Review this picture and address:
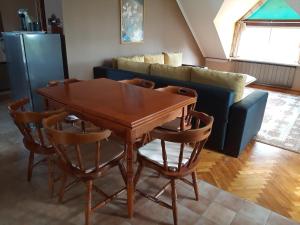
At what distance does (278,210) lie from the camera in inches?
75.4

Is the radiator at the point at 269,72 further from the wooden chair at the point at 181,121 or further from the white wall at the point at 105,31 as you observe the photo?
the wooden chair at the point at 181,121

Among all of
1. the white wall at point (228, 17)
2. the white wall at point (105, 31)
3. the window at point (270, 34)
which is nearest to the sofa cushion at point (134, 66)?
the white wall at point (105, 31)

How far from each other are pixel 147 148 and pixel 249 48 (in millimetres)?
5677

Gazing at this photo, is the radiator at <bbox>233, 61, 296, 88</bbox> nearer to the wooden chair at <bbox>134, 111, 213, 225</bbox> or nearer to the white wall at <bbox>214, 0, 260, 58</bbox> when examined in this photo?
the white wall at <bbox>214, 0, 260, 58</bbox>

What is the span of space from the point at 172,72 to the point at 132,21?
190 centimetres

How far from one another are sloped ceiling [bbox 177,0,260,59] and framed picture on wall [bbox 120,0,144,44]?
128 cm

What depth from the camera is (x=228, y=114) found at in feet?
8.52

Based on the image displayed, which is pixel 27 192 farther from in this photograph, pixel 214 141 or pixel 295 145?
pixel 295 145

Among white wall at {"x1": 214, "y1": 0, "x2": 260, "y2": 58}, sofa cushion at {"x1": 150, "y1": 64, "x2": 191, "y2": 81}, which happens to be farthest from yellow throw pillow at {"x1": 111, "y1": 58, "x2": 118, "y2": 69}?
white wall at {"x1": 214, "y1": 0, "x2": 260, "y2": 58}

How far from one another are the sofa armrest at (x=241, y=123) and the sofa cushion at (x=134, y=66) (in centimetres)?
138

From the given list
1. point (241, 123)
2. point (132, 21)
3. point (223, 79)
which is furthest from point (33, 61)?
point (241, 123)

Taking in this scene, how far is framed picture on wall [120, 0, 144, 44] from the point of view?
4227mm

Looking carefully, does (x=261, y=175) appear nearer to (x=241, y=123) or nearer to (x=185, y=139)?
(x=241, y=123)

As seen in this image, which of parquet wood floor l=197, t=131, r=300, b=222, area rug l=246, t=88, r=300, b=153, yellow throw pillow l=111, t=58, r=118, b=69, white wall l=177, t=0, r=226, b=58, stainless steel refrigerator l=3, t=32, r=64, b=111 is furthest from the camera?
white wall l=177, t=0, r=226, b=58
